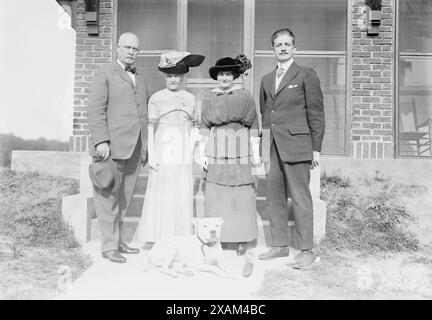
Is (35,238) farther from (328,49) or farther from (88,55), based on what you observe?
(328,49)

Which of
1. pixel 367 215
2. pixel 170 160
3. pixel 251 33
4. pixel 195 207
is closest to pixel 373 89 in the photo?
pixel 251 33

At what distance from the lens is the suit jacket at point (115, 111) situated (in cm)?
384

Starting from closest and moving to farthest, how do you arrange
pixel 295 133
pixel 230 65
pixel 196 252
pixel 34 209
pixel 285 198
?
pixel 196 252 < pixel 230 65 < pixel 295 133 < pixel 285 198 < pixel 34 209

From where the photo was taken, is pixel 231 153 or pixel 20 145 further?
pixel 20 145

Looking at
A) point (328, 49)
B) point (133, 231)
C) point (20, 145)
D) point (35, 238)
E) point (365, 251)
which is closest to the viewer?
point (365, 251)

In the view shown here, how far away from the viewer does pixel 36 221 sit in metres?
4.73

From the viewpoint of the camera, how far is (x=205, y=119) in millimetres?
3918

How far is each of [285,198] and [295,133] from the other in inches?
24.3

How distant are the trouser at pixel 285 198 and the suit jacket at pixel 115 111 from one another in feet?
4.09

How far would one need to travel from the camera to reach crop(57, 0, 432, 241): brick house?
6.16 metres

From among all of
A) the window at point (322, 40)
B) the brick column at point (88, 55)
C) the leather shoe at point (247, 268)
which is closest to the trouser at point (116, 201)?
the leather shoe at point (247, 268)

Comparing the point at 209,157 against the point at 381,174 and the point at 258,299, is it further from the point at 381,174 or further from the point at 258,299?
the point at 381,174
